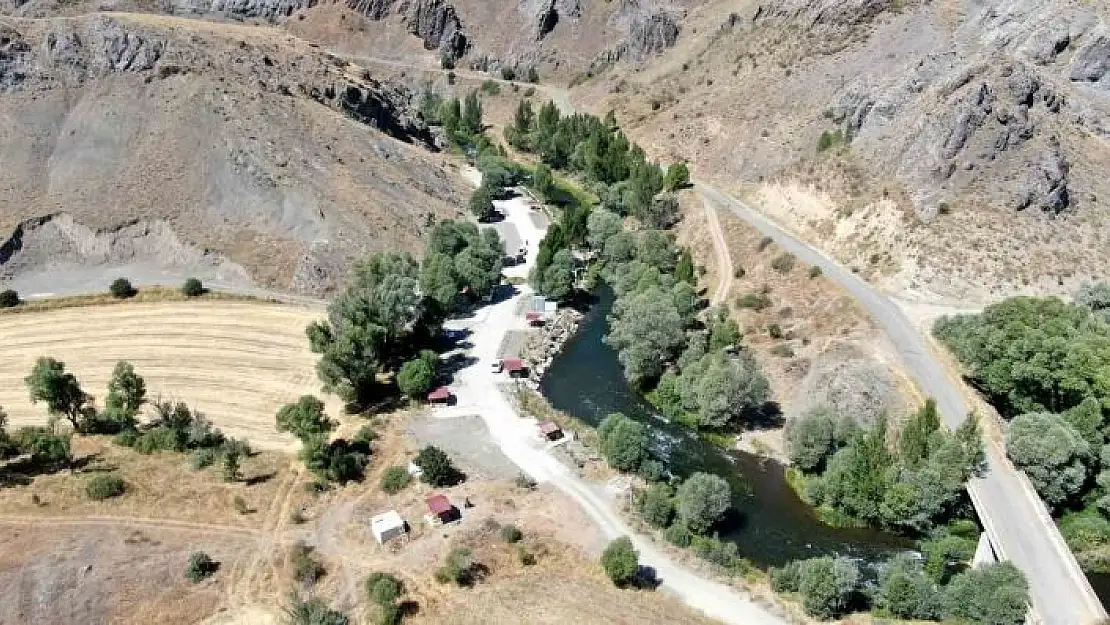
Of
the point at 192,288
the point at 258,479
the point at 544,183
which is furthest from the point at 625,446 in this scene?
the point at 544,183

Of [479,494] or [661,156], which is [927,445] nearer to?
[479,494]

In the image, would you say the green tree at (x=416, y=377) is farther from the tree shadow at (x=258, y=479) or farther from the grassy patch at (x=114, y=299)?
the grassy patch at (x=114, y=299)

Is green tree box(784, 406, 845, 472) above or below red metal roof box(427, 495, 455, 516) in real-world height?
above

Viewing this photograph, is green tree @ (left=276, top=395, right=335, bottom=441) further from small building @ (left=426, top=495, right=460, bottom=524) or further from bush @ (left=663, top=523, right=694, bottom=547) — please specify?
bush @ (left=663, top=523, right=694, bottom=547)

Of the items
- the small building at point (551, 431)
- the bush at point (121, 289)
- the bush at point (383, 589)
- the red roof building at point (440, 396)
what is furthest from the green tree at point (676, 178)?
the bush at point (383, 589)

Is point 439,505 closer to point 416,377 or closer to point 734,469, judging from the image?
point 416,377

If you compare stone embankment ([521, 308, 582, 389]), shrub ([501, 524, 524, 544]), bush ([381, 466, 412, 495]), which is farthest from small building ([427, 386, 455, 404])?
shrub ([501, 524, 524, 544])
